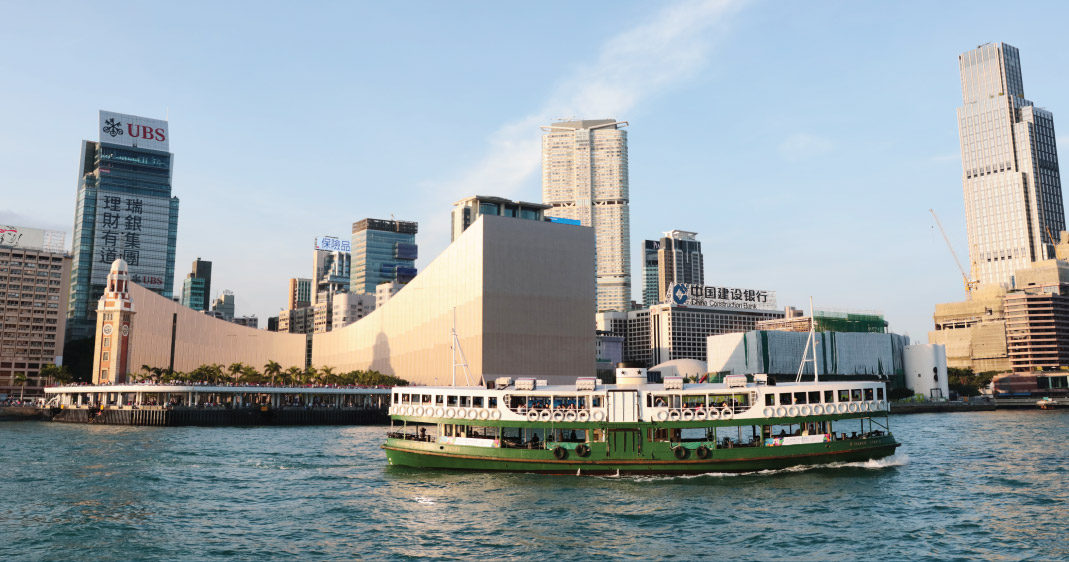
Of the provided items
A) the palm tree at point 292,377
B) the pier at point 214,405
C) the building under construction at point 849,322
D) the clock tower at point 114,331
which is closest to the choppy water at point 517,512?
the pier at point 214,405

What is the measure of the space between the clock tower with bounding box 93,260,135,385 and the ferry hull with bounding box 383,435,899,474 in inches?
3731

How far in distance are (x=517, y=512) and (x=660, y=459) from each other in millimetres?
10956

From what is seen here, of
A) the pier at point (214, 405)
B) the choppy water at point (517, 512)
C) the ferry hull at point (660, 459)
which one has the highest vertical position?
the pier at point (214, 405)

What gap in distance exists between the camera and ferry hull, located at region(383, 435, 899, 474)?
1556 inches

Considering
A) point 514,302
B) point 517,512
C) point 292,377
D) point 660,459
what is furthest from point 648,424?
point 292,377

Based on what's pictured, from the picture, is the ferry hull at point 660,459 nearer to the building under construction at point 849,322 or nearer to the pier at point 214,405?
the pier at point 214,405

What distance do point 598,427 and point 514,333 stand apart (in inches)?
2607

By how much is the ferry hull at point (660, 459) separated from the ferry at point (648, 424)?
5 centimetres

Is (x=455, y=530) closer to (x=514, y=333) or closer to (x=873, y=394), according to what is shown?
(x=873, y=394)

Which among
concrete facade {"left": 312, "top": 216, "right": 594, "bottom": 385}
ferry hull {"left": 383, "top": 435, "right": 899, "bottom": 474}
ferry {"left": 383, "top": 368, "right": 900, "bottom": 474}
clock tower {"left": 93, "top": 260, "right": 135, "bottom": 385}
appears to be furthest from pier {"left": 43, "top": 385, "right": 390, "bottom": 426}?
ferry hull {"left": 383, "top": 435, "right": 899, "bottom": 474}

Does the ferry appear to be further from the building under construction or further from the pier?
the building under construction

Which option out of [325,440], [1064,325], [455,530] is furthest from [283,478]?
[1064,325]

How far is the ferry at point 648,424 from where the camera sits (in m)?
39.8

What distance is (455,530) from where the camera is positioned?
1119 inches
